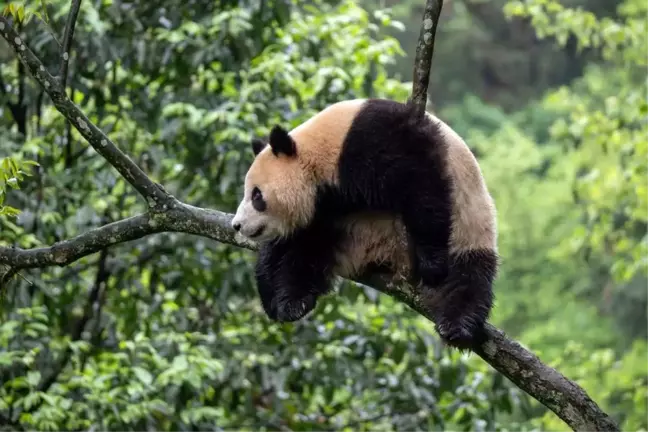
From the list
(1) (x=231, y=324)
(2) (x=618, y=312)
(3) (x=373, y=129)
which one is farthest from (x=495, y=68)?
(3) (x=373, y=129)

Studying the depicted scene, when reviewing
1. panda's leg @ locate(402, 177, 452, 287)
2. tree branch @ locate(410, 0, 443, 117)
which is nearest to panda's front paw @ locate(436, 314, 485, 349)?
panda's leg @ locate(402, 177, 452, 287)

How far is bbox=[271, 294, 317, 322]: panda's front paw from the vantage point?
3.91 m

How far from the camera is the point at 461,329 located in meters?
3.29

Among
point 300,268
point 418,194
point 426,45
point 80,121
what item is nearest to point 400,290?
point 418,194

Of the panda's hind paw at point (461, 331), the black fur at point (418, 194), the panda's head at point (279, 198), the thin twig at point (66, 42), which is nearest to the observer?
the panda's hind paw at point (461, 331)

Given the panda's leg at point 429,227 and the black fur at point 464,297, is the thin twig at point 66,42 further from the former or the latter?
the black fur at point 464,297

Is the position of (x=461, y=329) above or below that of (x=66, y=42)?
below

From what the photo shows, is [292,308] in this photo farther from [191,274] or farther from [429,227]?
[191,274]

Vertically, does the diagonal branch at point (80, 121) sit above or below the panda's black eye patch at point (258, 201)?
below

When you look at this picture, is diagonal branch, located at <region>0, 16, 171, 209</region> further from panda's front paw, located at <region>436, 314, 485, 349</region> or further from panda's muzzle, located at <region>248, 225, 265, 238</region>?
panda's front paw, located at <region>436, 314, 485, 349</region>

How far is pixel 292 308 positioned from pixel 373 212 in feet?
1.72

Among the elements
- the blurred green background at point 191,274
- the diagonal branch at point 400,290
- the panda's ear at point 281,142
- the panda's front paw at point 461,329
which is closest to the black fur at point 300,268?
the diagonal branch at point 400,290

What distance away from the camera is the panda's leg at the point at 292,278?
12.9 ft

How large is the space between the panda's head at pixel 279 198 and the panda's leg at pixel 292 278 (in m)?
0.10
